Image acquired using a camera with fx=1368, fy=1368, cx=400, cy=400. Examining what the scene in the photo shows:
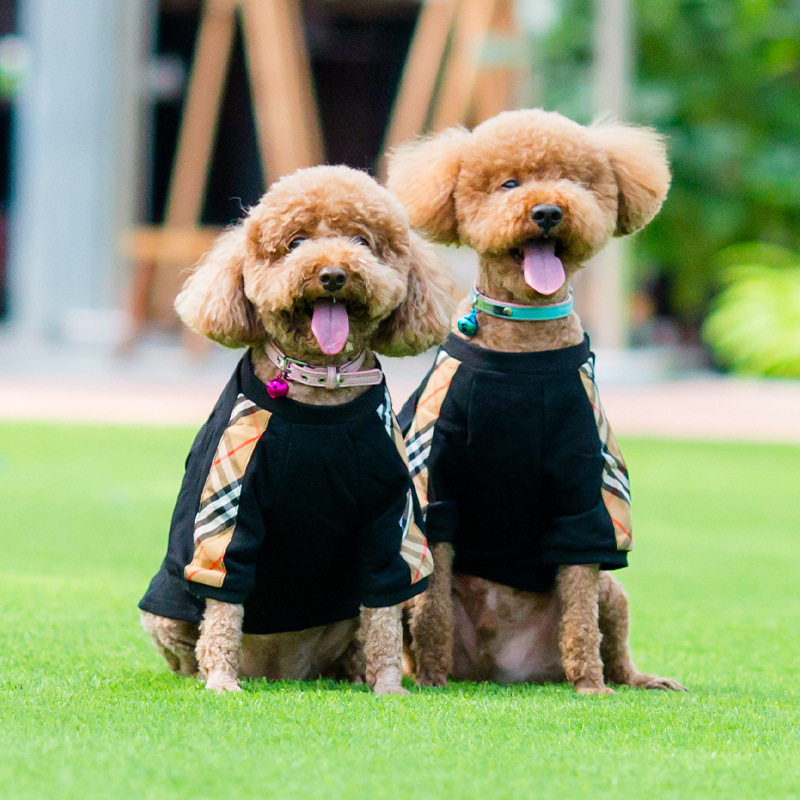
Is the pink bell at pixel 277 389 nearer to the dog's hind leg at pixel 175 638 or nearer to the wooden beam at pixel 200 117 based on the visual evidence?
the dog's hind leg at pixel 175 638

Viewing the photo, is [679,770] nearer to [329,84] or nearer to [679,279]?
[329,84]

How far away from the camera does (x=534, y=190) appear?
3773 mm

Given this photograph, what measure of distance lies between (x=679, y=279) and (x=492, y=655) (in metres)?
15.9

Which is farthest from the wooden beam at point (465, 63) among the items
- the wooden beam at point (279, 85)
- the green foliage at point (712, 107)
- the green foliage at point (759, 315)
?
the green foliage at point (759, 315)

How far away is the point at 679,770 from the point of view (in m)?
2.80

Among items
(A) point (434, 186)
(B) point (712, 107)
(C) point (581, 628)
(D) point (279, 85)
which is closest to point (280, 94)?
(D) point (279, 85)

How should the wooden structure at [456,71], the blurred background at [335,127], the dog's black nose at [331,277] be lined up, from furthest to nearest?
the wooden structure at [456,71]
the blurred background at [335,127]
the dog's black nose at [331,277]

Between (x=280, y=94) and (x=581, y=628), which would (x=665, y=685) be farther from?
(x=280, y=94)

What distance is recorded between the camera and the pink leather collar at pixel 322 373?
361 cm

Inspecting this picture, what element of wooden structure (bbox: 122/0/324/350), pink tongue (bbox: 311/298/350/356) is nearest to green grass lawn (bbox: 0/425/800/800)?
pink tongue (bbox: 311/298/350/356)

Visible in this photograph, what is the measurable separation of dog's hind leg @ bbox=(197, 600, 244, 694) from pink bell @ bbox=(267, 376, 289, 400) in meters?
0.56

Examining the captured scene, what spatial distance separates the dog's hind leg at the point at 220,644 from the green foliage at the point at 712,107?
49.6 feet

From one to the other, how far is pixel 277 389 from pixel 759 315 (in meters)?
13.2

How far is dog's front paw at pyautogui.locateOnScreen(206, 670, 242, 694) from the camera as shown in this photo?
347cm
